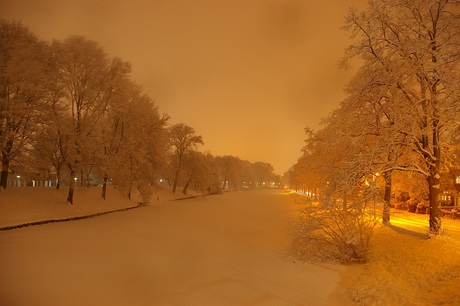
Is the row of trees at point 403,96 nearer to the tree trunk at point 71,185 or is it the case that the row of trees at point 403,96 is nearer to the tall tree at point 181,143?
the tree trunk at point 71,185

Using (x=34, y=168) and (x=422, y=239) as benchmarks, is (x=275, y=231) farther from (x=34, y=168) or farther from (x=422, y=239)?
(x=34, y=168)

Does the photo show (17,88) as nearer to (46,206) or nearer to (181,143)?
(46,206)

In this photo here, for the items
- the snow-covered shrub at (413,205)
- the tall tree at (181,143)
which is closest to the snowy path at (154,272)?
the snow-covered shrub at (413,205)

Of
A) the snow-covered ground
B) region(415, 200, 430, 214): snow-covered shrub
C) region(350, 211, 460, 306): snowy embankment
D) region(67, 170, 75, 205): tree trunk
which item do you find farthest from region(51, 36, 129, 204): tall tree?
region(415, 200, 430, 214): snow-covered shrub

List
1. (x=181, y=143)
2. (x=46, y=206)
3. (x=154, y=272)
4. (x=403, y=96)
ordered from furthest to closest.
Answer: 1. (x=181, y=143)
2. (x=46, y=206)
3. (x=403, y=96)
4. (x=154, y=272)

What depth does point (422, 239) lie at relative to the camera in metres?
12.9

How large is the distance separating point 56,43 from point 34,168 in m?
9.93

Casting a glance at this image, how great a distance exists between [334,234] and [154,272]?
688cm

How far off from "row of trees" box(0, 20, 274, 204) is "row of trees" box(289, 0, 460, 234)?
779 inches

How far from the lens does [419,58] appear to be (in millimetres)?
11812

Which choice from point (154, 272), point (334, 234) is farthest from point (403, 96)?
point (154, 272)

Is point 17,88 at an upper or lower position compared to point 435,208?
upper

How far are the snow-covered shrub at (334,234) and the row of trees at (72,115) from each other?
19042 mm

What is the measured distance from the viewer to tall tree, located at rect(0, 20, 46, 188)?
20281 millimetres
